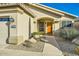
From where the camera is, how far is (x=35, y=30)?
11.5m

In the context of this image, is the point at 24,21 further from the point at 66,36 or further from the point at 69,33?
the point at 69,33

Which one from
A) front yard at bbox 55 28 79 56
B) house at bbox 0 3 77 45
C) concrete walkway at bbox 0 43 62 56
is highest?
house at bbox 0 3 77 45

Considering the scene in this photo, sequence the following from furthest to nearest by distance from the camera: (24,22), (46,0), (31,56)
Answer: (24,22) < (46,0) < (31,56)

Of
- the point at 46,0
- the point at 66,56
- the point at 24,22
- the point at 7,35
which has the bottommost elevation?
the point at 66,56

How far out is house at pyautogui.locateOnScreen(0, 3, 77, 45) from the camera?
9.60m

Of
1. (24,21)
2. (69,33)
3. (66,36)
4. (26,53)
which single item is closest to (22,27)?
(24,21)

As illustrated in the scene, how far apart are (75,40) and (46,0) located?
358 cm

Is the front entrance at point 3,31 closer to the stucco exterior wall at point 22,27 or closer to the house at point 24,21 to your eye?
the house at point 24,21

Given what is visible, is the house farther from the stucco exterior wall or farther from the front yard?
the front yard

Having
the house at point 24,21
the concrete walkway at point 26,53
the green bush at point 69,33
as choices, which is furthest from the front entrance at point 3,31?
the green bush at point 69,33

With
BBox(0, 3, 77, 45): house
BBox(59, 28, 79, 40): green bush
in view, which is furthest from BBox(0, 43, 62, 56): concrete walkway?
BBox(59, 28, 79, 40): green bush

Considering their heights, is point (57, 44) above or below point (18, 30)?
below

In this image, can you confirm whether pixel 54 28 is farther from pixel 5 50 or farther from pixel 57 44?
pixel 5 50

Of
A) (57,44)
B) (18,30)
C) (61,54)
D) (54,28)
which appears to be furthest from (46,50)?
(54,28)
